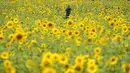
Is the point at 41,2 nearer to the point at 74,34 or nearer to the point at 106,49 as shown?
the point at 74,34

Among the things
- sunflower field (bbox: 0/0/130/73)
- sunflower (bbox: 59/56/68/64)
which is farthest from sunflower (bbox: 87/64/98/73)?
sunflower (bbox: 59/56/68/64)

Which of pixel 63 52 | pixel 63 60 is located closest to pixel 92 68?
pixel 63 60

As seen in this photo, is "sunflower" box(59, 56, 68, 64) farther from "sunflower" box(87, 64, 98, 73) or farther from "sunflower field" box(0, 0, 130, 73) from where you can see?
"sunflower" box(87, 64, 98, 73)

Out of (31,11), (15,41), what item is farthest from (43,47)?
(31,11)

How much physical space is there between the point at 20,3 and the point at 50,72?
11.9m

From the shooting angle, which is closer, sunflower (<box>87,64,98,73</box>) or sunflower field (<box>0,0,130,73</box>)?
sunflower (<box>87,64,98,73</box>)

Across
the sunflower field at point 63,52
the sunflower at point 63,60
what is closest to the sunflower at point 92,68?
the sunflower field at point 63,52

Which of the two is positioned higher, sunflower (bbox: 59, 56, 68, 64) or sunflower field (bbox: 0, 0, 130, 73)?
sunflower (bbox: 59, 56, 68, 64)

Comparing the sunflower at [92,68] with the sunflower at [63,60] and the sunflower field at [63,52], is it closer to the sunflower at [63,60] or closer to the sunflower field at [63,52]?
the sunflower field at [63,52]

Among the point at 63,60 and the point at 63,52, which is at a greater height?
the point at 63,60

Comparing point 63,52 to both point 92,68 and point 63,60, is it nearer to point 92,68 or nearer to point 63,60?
point 63,60

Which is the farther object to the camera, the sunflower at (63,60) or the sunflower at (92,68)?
the sunflower at (63,60)

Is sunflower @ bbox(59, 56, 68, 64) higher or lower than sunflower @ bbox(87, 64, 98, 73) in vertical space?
higher

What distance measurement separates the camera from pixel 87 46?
5.91 meters
